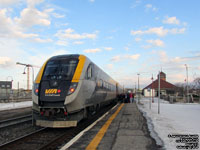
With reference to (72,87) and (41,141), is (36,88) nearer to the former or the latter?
(72,87)

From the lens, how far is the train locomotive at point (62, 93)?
7.55 m

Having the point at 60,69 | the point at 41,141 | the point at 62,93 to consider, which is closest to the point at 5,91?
the point at 60,69

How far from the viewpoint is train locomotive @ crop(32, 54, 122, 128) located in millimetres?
7551

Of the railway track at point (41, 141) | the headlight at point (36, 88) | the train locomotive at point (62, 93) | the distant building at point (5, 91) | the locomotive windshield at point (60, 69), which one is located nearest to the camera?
the railway track at point (41, 141)

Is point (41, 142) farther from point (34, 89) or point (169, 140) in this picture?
point (169, 140)

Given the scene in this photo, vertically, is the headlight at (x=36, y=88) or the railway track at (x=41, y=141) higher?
the headlight at (x=36, y=88)

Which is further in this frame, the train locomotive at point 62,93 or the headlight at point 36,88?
the headlight at point 36,88

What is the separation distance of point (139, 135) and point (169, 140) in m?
1.07

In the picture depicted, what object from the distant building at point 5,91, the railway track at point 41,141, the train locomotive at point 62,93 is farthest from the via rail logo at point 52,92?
the distant building at point 5,91

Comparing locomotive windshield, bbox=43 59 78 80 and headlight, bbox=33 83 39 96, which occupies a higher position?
locomotive windshield, bbox=43 59 78 80

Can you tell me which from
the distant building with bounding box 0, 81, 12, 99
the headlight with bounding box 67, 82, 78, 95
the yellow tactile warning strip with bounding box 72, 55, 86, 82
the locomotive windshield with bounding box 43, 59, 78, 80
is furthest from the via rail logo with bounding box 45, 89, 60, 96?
the distant building with bounding box 0, 81, 12, 99

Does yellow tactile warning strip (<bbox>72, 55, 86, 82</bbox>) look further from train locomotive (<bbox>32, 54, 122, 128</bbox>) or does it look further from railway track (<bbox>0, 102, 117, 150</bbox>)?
railway track (<bbox>0, 102, 117, 150</bbox>)

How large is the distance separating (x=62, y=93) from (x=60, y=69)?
4.44 feet

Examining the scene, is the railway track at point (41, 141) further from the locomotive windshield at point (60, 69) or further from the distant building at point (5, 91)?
the distant building at point (5, 91)
